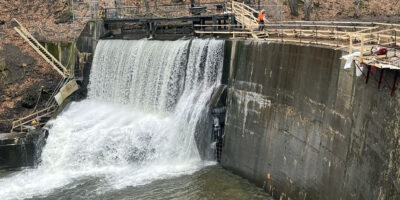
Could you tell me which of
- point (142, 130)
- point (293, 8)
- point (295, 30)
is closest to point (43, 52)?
point (142, 130)

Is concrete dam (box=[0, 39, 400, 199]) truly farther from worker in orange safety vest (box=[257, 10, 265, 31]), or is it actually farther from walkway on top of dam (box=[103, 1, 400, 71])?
worker in orange safety vest (box=[257, 10, 265, 31])

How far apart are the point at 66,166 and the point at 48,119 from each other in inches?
202

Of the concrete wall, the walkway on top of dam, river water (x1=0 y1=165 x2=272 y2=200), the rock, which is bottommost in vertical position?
river water (x1=0 y1=165 x2=272 y2=200)

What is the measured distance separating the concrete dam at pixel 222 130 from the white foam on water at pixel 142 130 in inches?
2.3

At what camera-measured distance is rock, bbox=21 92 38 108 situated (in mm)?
27531

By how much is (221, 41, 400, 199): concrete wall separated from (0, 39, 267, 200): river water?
1302 mm

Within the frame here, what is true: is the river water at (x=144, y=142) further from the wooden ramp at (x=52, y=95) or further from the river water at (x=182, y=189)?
the wooden ramp at (x=52, y=95)

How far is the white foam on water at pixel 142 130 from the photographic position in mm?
20391

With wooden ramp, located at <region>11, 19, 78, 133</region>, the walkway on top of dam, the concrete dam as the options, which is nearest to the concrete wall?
the concrete dam

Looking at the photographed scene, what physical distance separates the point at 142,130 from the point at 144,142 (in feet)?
2.63

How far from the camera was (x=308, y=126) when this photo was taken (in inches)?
601

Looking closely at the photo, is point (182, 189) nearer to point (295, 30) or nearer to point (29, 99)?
point (295, 30)

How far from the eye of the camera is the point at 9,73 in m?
29.2

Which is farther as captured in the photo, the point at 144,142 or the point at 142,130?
the point at 142,130
